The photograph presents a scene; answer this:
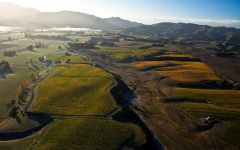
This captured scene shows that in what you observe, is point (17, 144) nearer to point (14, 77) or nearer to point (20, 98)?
point (20, 98)

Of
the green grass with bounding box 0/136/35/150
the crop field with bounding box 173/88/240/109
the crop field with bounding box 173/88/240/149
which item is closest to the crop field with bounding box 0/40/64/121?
the green grass with bounding box 0/136/35/150

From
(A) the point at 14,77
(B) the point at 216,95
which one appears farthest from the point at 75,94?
(B) the point at 216,95

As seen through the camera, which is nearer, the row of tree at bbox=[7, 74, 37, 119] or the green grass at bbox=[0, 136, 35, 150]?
the green grass at bbox=[0, 136, 35, 150]

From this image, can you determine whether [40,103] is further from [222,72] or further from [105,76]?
[222,72]

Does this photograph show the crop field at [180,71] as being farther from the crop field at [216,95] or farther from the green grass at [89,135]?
the green grass at [89,135]

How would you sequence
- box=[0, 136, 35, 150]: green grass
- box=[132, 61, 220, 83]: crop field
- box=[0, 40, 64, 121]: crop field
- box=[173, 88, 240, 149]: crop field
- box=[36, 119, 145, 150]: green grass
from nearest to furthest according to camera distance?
box=[36, 119, 145, 150]: green grass → box=[0, 136, 35, 150]: green grass → box=[173, 88, 240, 149]: crop field → box=[0, 40, 64, 121]: crop field → box=[132, 61, 220, 83]: crop field

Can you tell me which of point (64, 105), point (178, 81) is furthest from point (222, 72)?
point (64, 105)

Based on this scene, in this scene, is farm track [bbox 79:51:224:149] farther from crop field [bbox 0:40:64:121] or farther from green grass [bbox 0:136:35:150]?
crop field [bbox 0:40:64:121]
